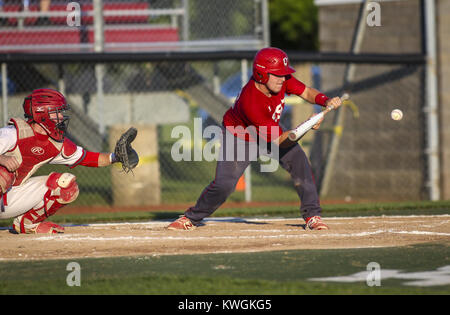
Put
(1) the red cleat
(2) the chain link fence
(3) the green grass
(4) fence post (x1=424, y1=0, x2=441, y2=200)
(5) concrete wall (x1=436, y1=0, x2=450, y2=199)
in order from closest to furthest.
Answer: (3) the green grass < (1) the red cleat < (4) fence post (x1=424, y1=0, x2=441, y2=200) < (5) concrete wall (x1=436, y1=0, x2=450, y2=199) < (2) the chain link fence

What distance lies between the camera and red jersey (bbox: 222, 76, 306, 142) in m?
6.48

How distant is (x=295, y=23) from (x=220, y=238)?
24130 mm

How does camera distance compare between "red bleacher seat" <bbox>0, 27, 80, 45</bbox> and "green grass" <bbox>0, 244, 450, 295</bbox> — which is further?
"red bleacher seat" <bbox>0, 27, 80, 45</bbox>

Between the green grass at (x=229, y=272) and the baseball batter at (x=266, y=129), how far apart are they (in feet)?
4.43

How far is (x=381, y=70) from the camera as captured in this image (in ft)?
41.4

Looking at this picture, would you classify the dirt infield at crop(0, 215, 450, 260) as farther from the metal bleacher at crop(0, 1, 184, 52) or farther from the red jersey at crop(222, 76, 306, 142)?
the metal bleacher at crop(0, 1, 184, 52)

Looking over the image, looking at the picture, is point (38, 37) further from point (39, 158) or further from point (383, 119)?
point (39, 158)

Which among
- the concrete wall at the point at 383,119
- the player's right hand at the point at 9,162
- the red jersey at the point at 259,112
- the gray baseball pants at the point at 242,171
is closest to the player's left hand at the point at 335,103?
the red jersey at the point at 259,112

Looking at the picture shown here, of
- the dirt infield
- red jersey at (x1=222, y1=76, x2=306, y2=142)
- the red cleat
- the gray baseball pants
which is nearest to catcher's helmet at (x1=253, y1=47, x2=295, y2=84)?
red jersey at (x1=222, y1=76, x2=306, y2=142)

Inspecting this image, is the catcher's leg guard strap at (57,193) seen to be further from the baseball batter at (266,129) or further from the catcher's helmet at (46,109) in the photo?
the baseball batter at (266,129)

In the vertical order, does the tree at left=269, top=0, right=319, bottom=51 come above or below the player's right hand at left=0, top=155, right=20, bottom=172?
above

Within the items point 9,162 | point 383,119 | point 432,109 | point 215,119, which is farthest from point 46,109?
point 383,119

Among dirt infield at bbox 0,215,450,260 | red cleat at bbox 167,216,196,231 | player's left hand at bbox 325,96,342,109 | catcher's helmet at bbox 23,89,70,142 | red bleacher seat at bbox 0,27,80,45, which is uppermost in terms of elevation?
red bleacher seat at bbox 0,27,80,45
